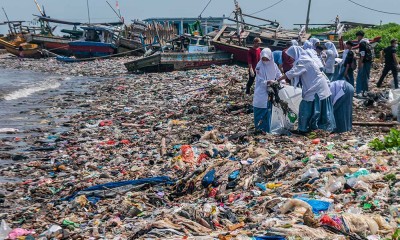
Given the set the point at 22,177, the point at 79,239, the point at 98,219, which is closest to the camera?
the point at 79,239

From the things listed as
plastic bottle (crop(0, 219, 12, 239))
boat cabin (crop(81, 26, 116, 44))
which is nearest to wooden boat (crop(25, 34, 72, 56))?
boat cabin (crop(81, 26, 116, 44))

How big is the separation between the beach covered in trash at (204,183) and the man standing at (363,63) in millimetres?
1292

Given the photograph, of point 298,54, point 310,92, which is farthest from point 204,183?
point 298,54

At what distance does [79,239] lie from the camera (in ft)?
16.5

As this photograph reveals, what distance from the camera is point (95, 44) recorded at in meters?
33.3

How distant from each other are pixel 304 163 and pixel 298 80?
6.47 ft

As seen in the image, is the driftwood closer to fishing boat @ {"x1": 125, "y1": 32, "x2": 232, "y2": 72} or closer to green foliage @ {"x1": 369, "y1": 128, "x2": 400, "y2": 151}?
green foliage @ {"x1": 369, "y1": 128, "x2": 400, "y2": 151}

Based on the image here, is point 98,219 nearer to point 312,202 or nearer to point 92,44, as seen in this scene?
point 312,202

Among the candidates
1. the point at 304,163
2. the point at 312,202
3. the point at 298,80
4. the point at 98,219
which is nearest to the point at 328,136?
the point at 298,80

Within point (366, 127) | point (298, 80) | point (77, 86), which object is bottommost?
point (77, 86)

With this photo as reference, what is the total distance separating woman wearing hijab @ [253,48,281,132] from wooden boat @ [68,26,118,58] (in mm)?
25568

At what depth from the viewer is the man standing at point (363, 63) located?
12.3m

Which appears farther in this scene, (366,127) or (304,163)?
(366,127)

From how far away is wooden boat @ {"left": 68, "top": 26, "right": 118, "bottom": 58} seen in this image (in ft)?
109
